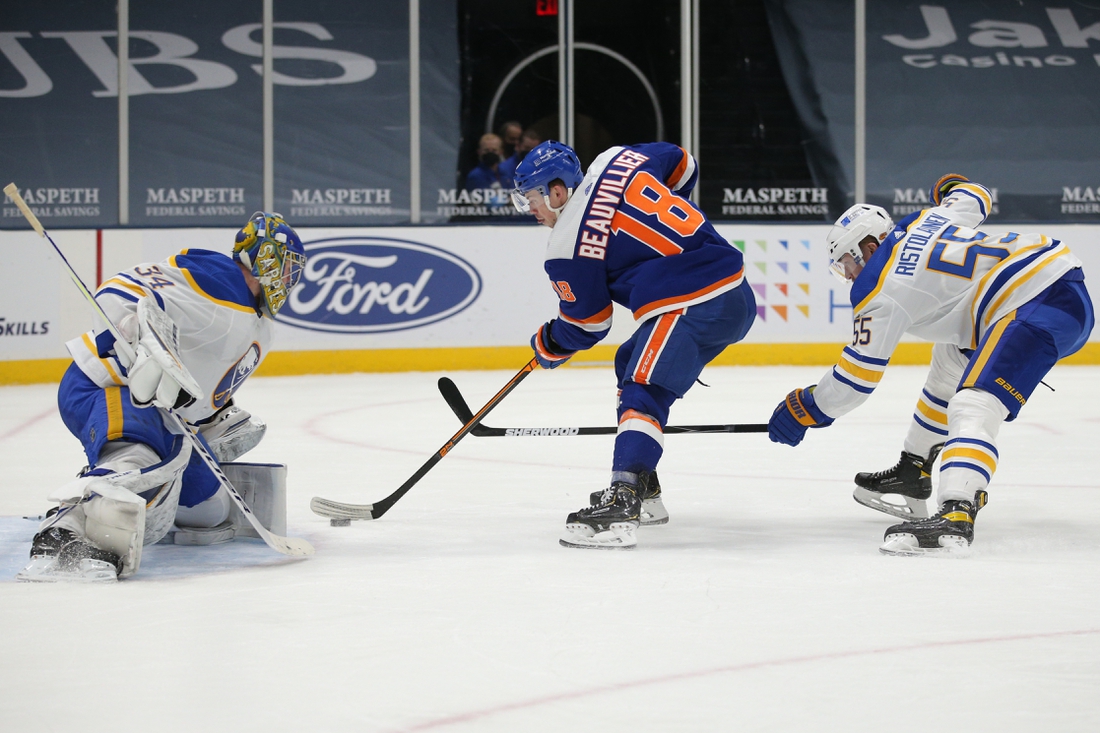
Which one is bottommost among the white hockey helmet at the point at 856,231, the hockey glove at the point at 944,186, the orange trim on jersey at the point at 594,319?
the orange trim on jersey at the point at 594,319

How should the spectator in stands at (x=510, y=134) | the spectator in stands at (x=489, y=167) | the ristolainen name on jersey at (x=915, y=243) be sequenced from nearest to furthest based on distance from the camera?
the ristolainen name on jersey at (x=915, y=243) < the spectator in stands at (x=489, y=167) < the spectator in stands at (x=510, y=134)

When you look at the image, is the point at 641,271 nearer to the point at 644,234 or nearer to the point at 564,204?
the point at 644,234

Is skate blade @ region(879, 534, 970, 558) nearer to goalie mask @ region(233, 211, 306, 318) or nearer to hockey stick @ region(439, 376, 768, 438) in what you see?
hockey stick @ region(439, 376, 768, 438)

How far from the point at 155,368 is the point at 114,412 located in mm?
207

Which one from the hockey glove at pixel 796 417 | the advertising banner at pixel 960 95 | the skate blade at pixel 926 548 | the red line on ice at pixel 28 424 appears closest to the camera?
the skate blade at pixel 926 548

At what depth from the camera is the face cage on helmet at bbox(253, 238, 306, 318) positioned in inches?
111

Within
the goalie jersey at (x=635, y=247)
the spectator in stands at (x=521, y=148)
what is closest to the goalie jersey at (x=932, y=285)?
the goalie jersey at (x=635, y=247)

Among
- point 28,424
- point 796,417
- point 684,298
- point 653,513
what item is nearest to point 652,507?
point 653,513

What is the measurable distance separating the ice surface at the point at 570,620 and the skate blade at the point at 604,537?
0.05m

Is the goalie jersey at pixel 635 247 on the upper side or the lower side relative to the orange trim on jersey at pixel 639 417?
upper

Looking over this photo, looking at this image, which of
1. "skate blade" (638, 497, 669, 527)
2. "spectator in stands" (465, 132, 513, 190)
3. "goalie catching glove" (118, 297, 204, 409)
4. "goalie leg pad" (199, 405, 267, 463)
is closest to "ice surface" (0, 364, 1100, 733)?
"skate blade" (638, 497, 669, 527)

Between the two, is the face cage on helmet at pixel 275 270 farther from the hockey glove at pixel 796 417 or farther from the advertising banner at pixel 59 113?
the advertising banner at pixel 59 113

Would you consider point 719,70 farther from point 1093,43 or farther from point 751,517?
point 751,517

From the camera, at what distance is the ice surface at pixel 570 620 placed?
67.0 inches
